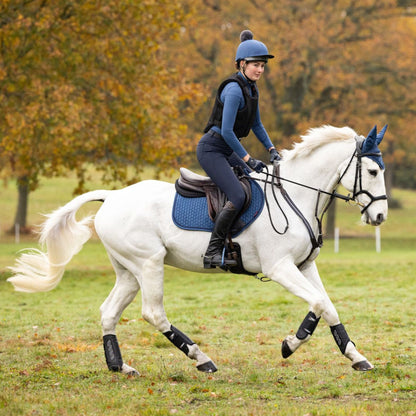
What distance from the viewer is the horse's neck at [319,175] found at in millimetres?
7633

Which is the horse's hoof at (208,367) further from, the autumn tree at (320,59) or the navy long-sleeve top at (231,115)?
the autumn tree at (320,59)

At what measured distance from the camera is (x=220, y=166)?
7566 mm

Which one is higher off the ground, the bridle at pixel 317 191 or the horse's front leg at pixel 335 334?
the bridle at pixel 317 191

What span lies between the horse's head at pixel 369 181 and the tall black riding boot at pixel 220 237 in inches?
50.5

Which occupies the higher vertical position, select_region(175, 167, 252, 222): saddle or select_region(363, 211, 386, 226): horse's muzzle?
select_region(175, 167, 252, 222): saddle

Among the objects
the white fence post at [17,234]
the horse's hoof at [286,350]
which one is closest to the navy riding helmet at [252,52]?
the horse's hoof at [286,350]

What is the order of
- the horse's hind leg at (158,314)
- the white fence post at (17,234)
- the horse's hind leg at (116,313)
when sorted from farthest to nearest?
the white fence post at (17,234)
the horse's hind leg at (116,313)
the horse's hind leg at (158,314)

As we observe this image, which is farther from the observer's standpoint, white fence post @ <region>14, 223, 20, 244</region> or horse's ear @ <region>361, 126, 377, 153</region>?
white fence post @ <region>14, 223, 20, 244</region>

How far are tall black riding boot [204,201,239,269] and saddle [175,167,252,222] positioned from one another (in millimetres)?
170

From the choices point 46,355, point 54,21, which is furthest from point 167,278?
point 46,355

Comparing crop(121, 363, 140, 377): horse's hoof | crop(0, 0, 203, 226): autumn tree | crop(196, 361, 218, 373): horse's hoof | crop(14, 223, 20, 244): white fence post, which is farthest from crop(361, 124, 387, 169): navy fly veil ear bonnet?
crop(14, 223, 20, 244): white fence post

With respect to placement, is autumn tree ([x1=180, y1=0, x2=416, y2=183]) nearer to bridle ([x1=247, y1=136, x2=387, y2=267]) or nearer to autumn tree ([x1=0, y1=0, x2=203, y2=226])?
autumn tree ([x1=0, y1=0, x2=203, y2=226])

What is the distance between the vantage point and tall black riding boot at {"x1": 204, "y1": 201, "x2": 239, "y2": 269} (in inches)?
292

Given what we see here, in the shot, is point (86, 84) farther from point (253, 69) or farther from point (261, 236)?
point (261, 236)
